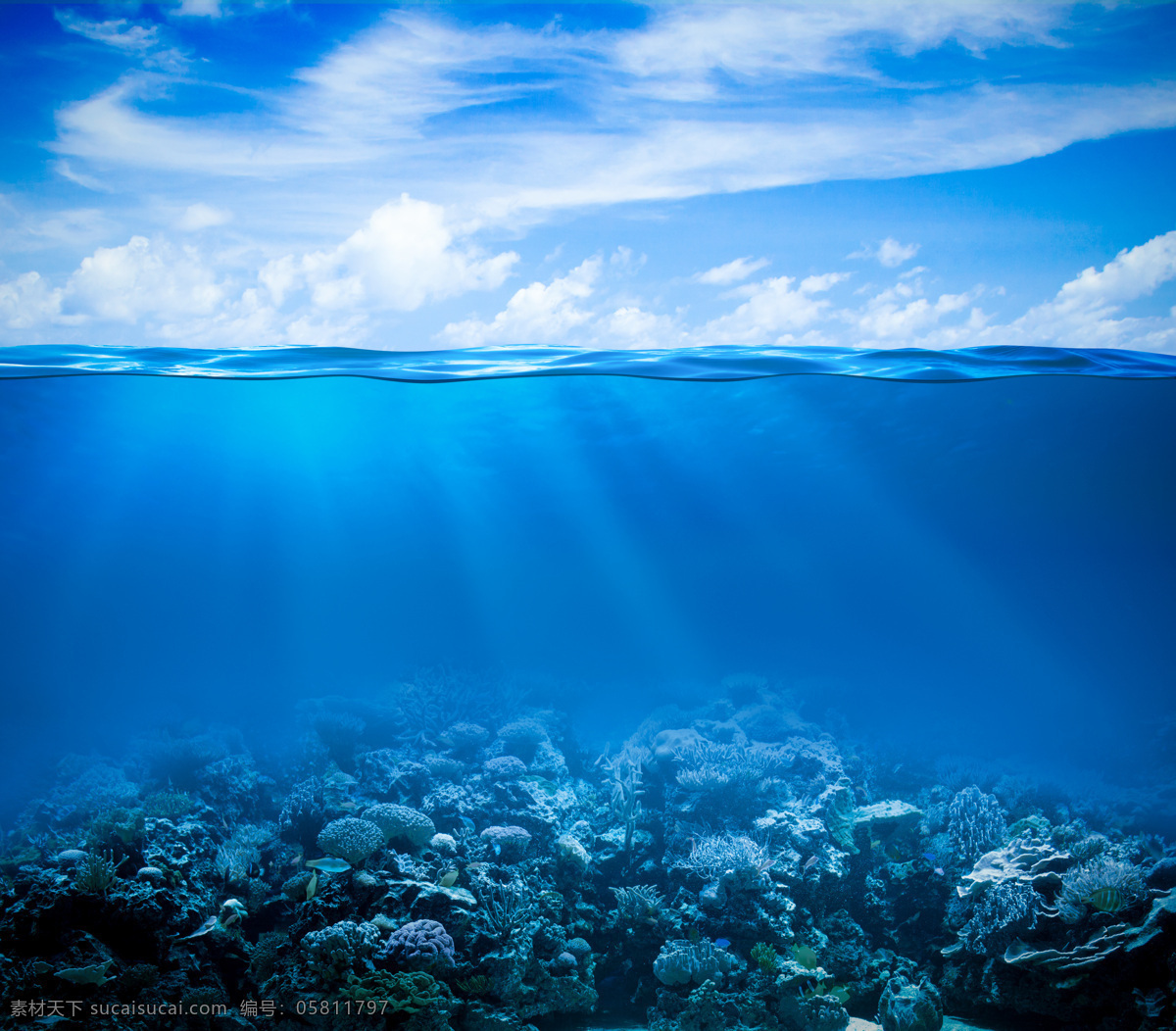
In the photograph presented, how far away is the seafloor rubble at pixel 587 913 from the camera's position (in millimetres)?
3992

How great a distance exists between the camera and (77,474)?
66.9 ft

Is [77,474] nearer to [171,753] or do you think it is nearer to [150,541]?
[150,541]

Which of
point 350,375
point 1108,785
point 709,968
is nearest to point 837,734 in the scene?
point 1108,785

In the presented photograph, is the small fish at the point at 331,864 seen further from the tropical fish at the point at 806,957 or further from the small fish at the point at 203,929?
the tropical fish at the point at 806,957

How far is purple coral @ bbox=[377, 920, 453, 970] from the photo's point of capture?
4.09 meters

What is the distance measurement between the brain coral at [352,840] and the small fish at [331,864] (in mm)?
98

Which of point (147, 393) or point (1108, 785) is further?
point (147, 393)

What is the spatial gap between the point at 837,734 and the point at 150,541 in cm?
3375

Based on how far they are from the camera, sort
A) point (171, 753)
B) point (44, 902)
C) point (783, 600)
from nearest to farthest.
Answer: point (44, 902) → point (171, 753) → point (783, 600)

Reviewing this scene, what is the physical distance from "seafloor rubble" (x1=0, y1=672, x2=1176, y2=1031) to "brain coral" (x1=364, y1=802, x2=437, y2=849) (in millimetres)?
19

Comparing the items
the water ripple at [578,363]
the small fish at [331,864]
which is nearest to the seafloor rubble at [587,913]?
the small fish at [331,864]

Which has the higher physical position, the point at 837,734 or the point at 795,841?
the point at 795,841

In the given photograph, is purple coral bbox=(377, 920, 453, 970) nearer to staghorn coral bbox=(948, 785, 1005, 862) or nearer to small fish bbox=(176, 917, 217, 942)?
small fish bbox=(176, 917, 217, 942)

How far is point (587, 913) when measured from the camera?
5195 mm
